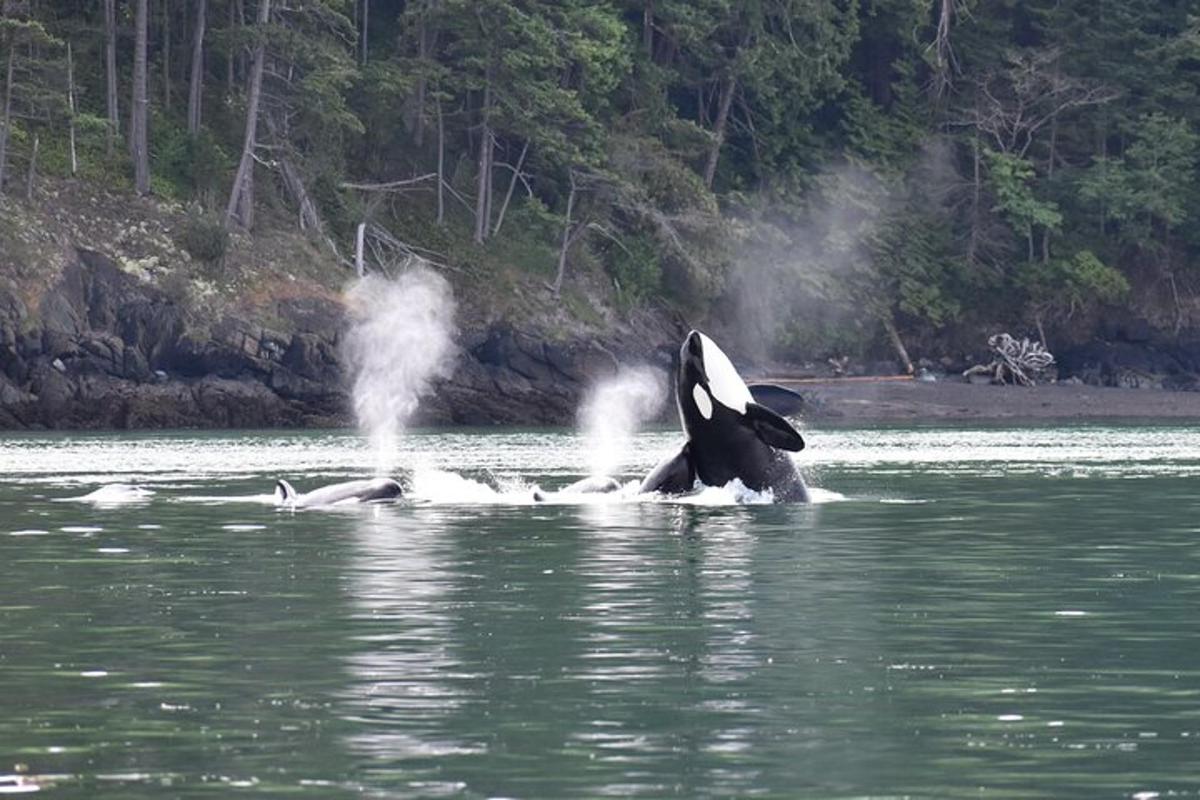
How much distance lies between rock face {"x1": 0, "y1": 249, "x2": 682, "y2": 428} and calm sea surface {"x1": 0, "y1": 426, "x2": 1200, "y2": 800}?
43.1 metres

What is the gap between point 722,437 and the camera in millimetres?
35156

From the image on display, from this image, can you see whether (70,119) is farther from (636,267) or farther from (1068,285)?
(1068,285)

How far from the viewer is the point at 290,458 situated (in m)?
57.7

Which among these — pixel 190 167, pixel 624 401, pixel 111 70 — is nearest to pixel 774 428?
pixel 111 70

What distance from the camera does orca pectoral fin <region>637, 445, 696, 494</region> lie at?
1435 inches

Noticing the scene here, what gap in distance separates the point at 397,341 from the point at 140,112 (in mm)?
14479

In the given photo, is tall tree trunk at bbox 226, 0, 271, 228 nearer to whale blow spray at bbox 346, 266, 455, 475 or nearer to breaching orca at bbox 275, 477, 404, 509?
whale blow spray at bbox 346, 266, 455, 475

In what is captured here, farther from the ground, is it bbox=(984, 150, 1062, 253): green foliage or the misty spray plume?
bbox=(984, 150, 1062, 253): green foliage

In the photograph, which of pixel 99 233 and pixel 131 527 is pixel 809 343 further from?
pixel 131 527

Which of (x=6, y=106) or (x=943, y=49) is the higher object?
(x=943, y=49)

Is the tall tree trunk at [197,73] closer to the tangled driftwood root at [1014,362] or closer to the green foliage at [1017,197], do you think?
the tangled driftwood root at [1014,362]

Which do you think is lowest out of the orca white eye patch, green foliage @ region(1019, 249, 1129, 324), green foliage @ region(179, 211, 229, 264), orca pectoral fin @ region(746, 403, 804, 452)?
orca pectoral fin @ region(746, 403, 804, 452)

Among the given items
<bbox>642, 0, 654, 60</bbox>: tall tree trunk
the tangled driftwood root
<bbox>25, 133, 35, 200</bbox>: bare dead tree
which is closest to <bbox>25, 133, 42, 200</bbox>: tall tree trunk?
<bbox>25, 133, 35, 200</bbox>: bare dead tree

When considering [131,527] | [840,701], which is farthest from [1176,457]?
[840,701]
